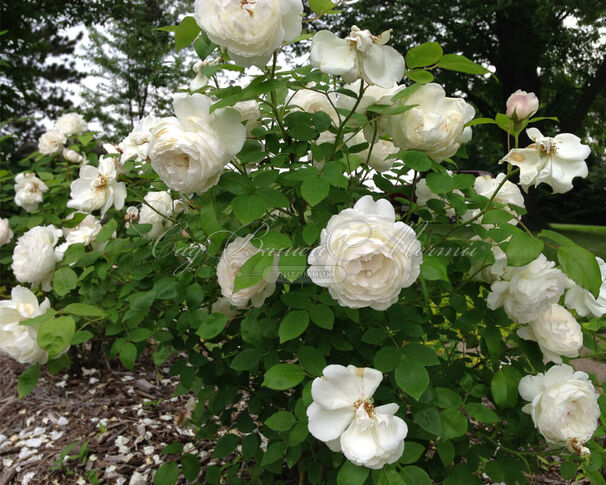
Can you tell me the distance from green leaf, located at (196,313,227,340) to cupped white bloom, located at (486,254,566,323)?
0.67 m

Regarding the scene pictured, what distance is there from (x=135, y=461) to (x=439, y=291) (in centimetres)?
165

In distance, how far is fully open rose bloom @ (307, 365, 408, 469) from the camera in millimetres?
881

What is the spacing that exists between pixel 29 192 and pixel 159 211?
127 centimetres

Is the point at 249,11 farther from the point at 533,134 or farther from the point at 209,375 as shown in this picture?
the point at 209,375

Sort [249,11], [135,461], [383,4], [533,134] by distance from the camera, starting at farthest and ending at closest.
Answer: [383,4], [135,461], [533,134], [249,11]

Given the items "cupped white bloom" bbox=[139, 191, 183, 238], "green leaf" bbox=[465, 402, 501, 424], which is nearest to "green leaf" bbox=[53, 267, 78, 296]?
"cupped white bloom" bbox=[139, 191, 183, 238]

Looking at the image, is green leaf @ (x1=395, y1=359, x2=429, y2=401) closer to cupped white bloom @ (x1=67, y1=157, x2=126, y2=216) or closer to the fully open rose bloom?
the fully open rose bloom

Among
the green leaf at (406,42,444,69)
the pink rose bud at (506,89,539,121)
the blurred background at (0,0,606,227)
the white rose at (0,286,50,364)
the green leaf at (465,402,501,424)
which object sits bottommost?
the blurred background at (0,0,606,227)

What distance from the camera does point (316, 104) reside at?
1.32 metres

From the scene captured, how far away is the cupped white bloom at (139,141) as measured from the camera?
54.2 inches

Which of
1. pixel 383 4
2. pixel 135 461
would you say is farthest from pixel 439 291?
pixel 383 4

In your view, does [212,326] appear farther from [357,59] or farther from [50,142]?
[50,142]

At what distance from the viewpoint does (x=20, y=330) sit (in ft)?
4.20

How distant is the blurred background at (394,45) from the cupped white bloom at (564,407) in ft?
26.4
